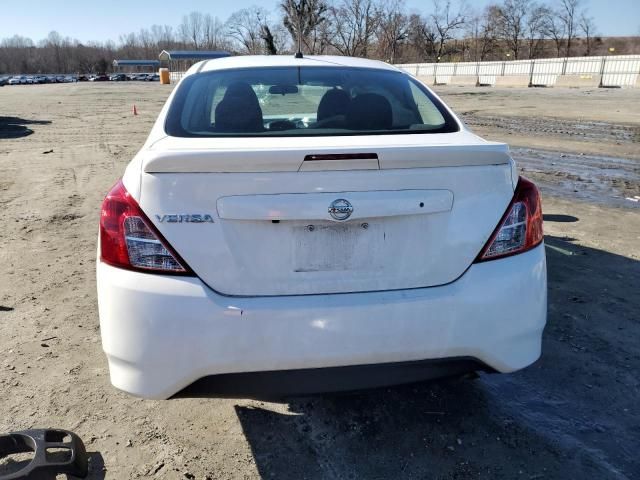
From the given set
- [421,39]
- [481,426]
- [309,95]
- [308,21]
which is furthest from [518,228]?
[421,39]

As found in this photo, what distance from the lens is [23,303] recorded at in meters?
3.91

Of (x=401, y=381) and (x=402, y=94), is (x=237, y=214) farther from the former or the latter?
(x=402, y=94)

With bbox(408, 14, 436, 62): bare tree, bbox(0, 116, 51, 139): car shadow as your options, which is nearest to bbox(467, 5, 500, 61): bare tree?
bbox(408, 14, 436, 62): bare tree

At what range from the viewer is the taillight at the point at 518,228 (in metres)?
2.11

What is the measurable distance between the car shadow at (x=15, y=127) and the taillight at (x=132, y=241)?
14.6m

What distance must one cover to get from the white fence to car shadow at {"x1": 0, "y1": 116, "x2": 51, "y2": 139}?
116 feet

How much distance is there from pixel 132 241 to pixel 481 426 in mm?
1845

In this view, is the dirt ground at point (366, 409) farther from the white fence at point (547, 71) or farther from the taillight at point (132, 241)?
the white fence at point (547, 71)

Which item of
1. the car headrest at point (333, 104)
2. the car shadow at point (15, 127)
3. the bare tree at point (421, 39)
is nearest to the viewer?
the car headrest at point (333, 104)

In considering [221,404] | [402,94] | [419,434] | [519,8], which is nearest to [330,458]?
[419,434]

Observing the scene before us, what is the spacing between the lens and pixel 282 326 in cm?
195

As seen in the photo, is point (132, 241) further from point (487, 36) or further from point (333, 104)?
point (487, 36)

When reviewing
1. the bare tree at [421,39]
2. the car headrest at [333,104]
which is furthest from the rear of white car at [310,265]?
Result: the bare tree at [421,39]

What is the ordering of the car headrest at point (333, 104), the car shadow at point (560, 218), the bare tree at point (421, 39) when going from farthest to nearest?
the bare tree at point (421, 39)
the car shadow at point (560, 218)
the car headrest at point (333, 104)
